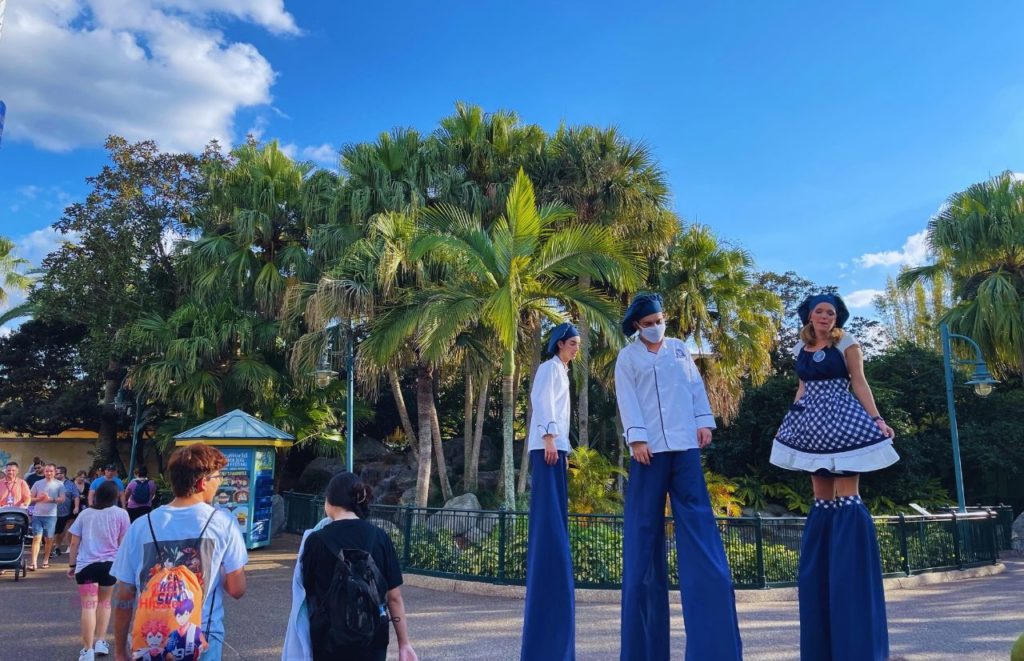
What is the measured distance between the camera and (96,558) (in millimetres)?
5551

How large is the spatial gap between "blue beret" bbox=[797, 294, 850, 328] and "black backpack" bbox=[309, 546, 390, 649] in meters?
2.69

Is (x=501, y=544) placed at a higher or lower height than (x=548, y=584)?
lower

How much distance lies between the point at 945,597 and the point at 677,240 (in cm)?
1089

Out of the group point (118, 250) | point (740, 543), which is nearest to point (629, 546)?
point (740, 543)

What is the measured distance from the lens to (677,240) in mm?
18203

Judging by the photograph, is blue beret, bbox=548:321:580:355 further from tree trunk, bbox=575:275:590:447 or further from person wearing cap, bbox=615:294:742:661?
tree trunk, bbox=575:275:590:447

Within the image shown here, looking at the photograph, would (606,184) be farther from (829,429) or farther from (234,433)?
(829,429)

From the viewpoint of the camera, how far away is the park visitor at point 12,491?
10.5 meters

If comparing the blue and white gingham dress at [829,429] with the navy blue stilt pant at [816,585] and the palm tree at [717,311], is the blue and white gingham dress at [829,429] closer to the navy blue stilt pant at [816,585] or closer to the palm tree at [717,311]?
the navy blue stilt pant at [816,585]

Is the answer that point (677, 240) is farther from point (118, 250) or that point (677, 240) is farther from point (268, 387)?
point (118, 250)

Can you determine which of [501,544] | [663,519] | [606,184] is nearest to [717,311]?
[606,184]

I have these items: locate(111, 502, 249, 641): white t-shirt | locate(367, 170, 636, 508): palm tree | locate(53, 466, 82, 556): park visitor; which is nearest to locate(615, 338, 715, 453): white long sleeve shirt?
locate(111, 502, 249, 641): white t-shirt

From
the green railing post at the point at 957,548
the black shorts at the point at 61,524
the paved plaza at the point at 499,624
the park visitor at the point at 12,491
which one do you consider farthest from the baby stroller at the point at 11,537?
the green railing post at the point at 957,548

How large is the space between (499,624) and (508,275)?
19.3 ft
